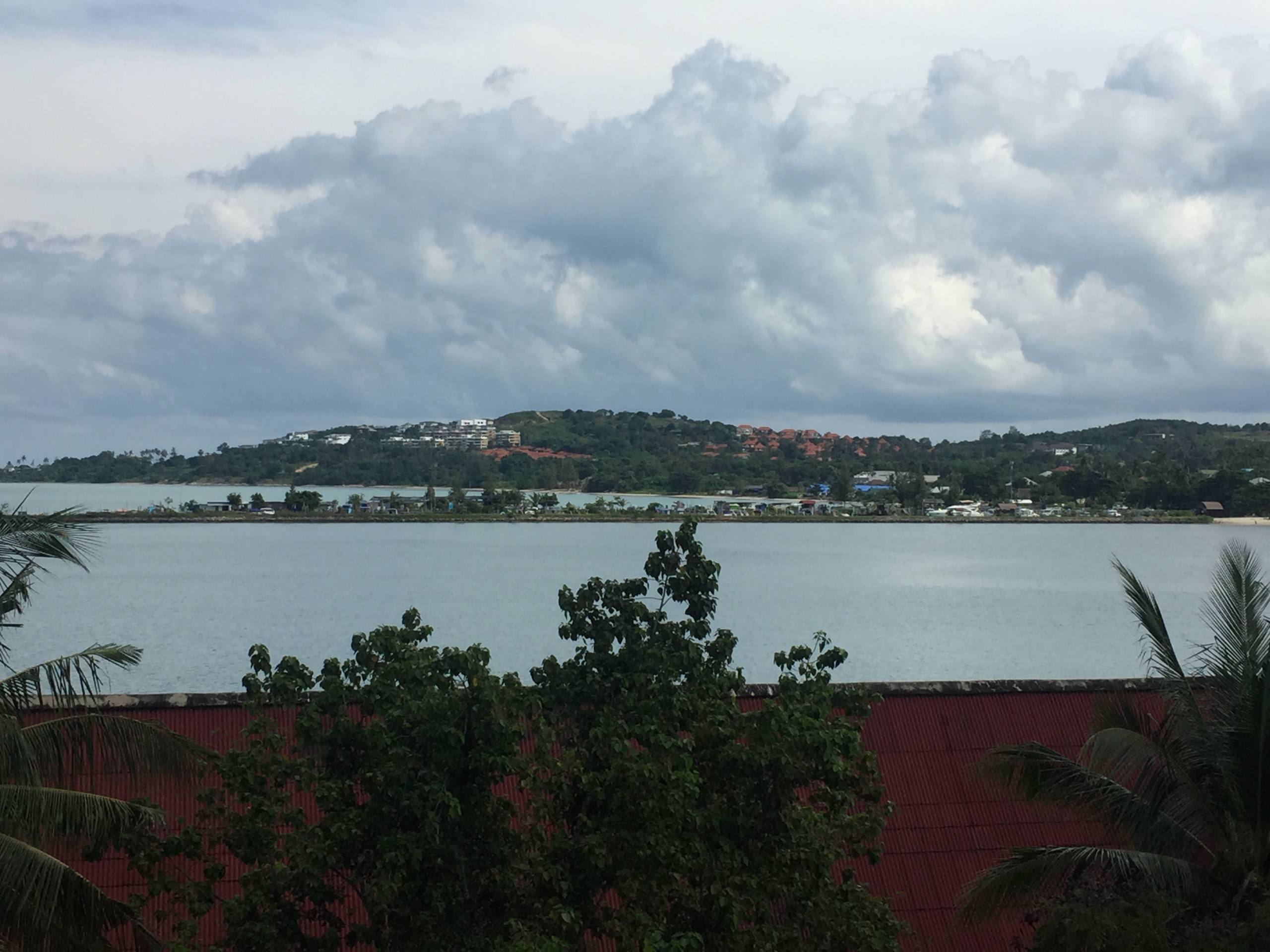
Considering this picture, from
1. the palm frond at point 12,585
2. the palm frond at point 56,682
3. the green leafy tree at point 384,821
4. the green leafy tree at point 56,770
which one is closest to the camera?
the green leafy tree at point 56,770

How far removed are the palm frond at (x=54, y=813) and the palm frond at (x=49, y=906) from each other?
0.16 m

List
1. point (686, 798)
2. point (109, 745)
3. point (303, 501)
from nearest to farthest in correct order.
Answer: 1. point (686, 798)
2. point (109, 745)
3. point (303, 501)

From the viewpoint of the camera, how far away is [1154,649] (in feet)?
35.2

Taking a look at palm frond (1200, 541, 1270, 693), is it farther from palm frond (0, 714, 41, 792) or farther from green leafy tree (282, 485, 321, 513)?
green leafy tree (282, 485, 321, 513)

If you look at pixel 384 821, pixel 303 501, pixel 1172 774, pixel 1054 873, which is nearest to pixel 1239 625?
pixel 1172 774

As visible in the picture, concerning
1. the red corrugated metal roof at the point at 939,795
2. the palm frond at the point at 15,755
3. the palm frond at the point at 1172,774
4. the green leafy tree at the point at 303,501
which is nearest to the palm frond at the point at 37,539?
the palm frond at the point at 15,755

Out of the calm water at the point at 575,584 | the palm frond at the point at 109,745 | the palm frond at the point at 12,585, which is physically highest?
the palm frond at the point at 12,585

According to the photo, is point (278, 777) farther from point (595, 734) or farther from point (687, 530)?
point (687, 530)

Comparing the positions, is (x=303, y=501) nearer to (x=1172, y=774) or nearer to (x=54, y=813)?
(x=54, y=813)

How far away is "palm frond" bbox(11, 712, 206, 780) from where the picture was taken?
916 cm

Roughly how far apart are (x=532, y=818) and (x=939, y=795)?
5256 millimetres

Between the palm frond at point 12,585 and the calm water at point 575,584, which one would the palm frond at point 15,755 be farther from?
the calm water at point 575,584

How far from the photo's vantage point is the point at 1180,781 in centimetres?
1034

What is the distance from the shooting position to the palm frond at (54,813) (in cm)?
856
